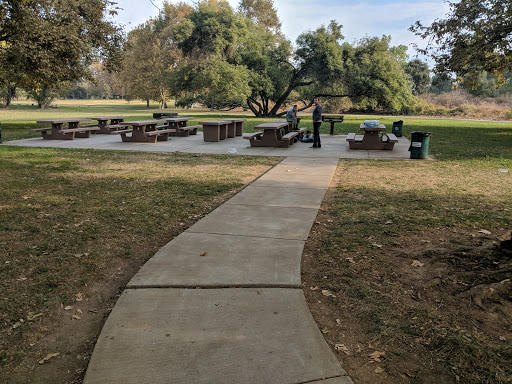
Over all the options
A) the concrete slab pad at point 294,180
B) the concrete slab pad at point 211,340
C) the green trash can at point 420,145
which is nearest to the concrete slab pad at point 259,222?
the concrete slab pad at point 211,340

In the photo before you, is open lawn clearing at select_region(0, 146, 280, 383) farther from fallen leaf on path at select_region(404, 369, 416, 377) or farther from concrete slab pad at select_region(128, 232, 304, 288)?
fallen leaf on path at select_region(404, 369, 416, 377)

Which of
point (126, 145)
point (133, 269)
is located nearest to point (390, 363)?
point (133, 269)

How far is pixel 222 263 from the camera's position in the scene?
13.6 ft

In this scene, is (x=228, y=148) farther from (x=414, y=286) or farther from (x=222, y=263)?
(x=414, y=286)

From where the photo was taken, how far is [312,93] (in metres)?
38.8

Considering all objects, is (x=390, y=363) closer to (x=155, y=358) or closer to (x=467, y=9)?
(x=155, y=358)

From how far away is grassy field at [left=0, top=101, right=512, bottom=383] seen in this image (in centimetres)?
281

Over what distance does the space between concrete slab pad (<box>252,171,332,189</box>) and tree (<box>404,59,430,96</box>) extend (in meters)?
68.5

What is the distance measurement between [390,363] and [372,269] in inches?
61.1

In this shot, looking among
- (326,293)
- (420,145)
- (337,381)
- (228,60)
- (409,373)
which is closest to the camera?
(337,381)

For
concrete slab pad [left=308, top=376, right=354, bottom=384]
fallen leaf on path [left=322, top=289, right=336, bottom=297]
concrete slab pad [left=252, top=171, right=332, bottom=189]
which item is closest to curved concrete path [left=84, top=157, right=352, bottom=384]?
concrete slab pad [left=308, top=376, right=354, bottom=384]

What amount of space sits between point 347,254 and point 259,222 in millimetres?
1426

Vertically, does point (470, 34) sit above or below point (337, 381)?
above

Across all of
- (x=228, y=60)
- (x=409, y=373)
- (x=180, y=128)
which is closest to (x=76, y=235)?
(x=409, y=373)
